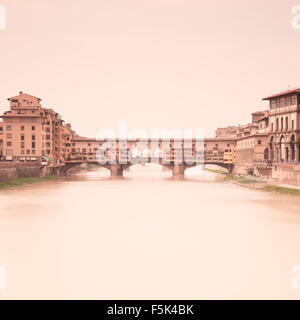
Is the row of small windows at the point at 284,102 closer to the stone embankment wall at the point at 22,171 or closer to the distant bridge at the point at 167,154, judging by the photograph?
the distant bridge at the point at 167,154

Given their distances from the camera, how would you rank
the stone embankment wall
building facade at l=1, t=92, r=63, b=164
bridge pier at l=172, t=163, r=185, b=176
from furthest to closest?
bridge pier at l=172, t=163, r=185, b=176 → building facade at l=1, t=92, r=63, b=164 → the stone embankment wall

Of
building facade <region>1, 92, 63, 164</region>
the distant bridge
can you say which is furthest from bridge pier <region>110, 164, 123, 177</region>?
building facade <region>1, 92, 63, 164</region>

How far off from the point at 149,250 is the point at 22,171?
48.2m

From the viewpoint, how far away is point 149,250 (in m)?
20.2

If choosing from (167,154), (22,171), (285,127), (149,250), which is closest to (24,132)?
(22,171)

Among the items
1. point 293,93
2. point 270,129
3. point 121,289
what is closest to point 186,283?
point 121,289

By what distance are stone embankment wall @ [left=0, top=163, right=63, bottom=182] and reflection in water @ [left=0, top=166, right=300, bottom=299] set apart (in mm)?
21019

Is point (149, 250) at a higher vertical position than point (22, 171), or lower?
lower

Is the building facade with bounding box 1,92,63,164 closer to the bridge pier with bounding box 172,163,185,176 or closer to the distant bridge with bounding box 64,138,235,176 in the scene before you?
the distant bridge with bounding box 64,138,235,176

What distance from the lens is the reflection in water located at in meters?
14.9

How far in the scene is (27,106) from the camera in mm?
73062

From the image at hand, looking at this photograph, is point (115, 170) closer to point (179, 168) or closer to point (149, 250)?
point (179, 168)

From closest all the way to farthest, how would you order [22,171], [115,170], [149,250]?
[149,250]
[22,171]
[115,170]
